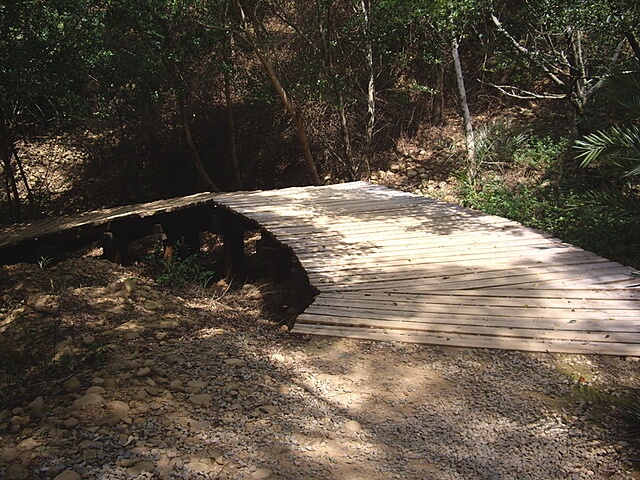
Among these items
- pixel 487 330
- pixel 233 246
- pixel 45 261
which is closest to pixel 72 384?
pixel 487 330

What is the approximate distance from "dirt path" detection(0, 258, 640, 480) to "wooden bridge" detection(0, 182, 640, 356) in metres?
0.21

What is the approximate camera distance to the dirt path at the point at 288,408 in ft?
8.88

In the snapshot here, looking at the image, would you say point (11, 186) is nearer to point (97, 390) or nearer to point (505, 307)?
point (97, 390)

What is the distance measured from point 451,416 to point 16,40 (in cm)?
801

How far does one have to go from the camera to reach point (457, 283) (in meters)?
4.80

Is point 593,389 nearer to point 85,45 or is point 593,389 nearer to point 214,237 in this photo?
point 85,45

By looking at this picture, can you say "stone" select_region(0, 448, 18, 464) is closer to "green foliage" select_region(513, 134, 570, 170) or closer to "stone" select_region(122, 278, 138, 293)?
"stone" select_region(122, 278, 138, 293)

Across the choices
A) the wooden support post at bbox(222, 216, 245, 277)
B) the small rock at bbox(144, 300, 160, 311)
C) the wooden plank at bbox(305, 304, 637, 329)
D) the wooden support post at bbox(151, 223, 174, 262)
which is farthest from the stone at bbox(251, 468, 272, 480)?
→ the wooden support post at bbox(151, 223, 174, 262)

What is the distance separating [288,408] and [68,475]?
1.22 m

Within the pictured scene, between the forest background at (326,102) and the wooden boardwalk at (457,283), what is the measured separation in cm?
104

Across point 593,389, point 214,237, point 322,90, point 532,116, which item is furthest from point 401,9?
point 593,389

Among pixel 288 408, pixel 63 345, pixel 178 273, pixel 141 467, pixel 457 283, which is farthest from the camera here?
pixel 178 273

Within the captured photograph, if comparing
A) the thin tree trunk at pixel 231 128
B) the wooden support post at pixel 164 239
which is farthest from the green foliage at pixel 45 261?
the thin tree trunk at pixel 231 128

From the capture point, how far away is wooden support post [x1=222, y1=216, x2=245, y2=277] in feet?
26.6
